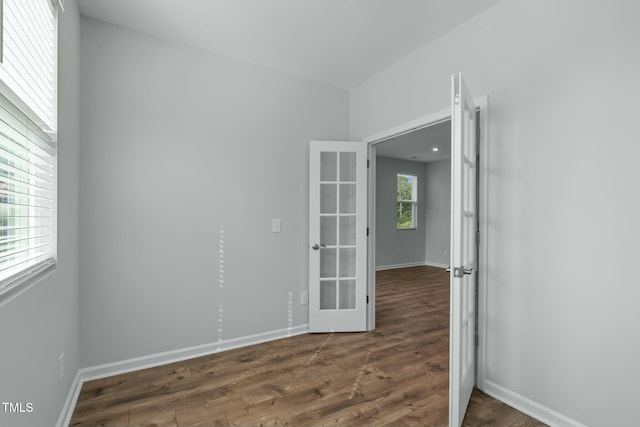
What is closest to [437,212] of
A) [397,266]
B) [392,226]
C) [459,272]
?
[392,226]

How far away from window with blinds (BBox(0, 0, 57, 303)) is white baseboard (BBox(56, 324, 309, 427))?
1.00 m

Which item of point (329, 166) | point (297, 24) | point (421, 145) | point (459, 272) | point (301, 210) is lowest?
point (459, 272)

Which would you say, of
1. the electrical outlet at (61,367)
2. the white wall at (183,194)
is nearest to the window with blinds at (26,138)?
the electrical outlet at (61,367)

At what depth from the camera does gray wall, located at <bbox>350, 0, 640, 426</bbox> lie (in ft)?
5.20

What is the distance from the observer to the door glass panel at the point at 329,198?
3.35 meters

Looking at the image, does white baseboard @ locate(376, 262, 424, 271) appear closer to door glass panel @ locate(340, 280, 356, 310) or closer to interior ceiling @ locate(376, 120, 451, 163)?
interior ceiling @ locate(376, 120, 451, 163)

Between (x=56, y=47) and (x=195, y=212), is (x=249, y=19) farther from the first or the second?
(x=195, y=212)

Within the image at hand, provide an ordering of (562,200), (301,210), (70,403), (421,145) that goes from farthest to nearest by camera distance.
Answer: (421,145)
(301,210)
(70,403)
(562,200)

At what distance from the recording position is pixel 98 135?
7.73 ft

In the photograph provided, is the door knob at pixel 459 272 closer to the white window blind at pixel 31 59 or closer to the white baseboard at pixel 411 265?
the white window blind at pixel 31 59

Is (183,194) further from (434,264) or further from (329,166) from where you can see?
(434,264)

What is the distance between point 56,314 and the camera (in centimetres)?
167

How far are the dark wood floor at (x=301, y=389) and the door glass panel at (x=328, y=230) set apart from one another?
0.97m

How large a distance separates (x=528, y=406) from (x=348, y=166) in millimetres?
2425
